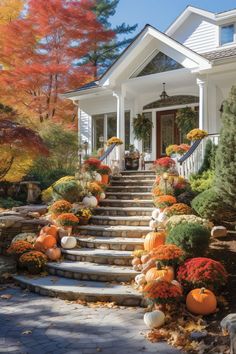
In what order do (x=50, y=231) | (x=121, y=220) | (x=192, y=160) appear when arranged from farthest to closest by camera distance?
1. (x=192, y=160)
2. (x=121, y=220)
3. (x=50, y=231)

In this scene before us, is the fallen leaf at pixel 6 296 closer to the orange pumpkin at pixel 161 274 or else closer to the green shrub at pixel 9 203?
the orange pumpkin at pixel 161 274

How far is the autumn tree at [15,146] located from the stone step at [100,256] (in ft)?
10.4

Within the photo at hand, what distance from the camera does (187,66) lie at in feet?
36.2

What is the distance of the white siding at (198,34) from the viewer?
13922mm

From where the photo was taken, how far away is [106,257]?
274 inches

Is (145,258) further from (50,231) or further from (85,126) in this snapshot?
(85,126)

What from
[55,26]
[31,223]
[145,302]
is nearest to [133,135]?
[31,223]

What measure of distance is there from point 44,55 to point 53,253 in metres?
13.6

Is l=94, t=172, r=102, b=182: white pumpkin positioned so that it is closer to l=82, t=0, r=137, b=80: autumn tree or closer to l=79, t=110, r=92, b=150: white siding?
l=79, t=110, r=92, b=150: white siding

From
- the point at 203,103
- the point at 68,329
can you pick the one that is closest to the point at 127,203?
the point at 203,103

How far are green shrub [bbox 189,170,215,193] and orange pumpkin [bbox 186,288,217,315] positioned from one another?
12.8ft

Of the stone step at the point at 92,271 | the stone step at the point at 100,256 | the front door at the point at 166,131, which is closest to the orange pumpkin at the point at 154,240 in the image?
the stone step at the point at 100,256

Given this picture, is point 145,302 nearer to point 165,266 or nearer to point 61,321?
point 165,266

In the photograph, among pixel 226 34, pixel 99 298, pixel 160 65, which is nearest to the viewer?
pixel 99 298
